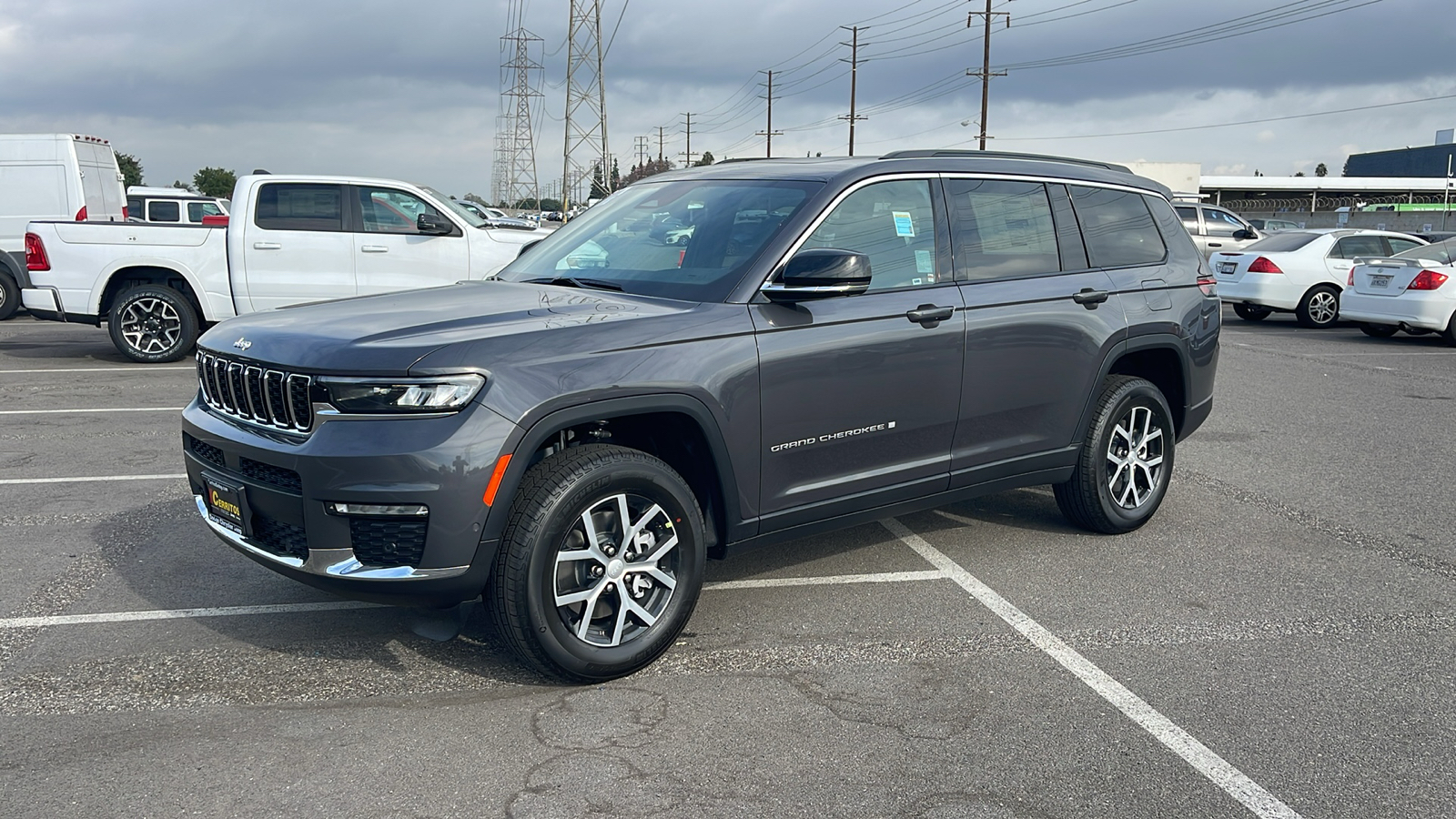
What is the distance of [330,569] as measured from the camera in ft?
12.1

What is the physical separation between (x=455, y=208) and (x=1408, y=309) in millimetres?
12479

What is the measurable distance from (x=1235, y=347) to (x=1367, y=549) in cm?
992

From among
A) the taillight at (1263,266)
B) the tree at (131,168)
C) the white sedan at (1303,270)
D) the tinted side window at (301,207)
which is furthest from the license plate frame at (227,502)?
the tree at (131,168)

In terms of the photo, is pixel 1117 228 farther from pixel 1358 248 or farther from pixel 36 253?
pixel 1358 248

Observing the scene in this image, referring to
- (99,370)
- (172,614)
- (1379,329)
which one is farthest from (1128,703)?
(1379,329)

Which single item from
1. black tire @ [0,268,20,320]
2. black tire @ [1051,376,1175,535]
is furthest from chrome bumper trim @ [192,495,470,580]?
black tire @ [0,268,20,320]

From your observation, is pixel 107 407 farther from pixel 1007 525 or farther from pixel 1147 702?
pixel 1147 702

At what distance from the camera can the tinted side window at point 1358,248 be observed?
17.5 metres

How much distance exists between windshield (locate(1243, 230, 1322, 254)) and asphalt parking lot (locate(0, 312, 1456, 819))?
1250cm

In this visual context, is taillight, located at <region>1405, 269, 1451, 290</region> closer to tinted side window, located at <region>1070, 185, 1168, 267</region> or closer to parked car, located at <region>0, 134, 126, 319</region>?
tinted side window, located at <region>1070, 185, 1168, 267</region>

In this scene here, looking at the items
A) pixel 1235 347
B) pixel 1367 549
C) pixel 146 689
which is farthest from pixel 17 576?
pixel 1235 347

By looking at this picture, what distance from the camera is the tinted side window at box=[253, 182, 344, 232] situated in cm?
1202

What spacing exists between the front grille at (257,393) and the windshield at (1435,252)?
16127mm

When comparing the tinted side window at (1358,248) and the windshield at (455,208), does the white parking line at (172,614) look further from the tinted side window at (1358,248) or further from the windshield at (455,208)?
the tinted side window at (1358,248)
